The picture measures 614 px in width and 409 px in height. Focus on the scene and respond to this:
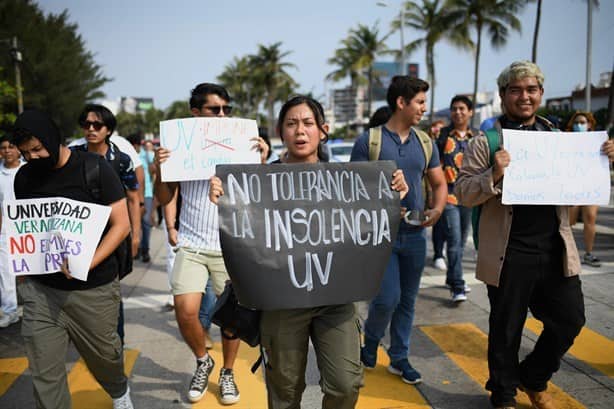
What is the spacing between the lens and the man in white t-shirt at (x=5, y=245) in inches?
200

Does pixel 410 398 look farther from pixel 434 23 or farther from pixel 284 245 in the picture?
pixel 434 23

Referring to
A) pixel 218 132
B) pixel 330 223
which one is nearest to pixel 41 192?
pixel 218 132

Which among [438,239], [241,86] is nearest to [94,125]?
[438,239]

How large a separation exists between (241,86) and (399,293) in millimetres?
68551

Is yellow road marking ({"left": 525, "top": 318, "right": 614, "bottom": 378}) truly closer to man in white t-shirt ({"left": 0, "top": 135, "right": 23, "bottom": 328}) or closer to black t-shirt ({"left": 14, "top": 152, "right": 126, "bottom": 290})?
black t-shirt ({"left": 14, "top": 152, "right": 126, "bottom": 290})

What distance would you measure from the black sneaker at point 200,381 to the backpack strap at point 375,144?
1.89 metres

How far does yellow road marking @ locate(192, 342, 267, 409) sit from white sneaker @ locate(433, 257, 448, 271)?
135 inches

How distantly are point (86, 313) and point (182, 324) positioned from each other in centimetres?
75

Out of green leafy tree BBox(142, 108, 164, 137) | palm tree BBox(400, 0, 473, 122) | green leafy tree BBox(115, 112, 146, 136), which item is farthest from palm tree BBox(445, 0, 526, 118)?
green leafy tree BBox(142, 108, 164, 137)

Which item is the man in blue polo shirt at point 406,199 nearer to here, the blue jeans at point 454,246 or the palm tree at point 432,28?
the blue jeans at point 454,246

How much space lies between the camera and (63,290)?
2893mm

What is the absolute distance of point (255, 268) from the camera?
2395 millimetres

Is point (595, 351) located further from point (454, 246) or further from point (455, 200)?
point (455, 200)

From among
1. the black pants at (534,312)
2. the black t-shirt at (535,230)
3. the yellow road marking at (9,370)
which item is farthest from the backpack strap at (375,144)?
the yellow road marking at (9,370)
